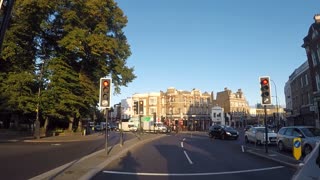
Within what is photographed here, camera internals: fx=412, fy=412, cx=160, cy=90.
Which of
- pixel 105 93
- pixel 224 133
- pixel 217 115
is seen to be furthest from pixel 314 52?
pixel 217 115

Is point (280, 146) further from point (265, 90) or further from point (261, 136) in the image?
point (261, 136)

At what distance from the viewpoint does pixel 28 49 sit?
1980 inches

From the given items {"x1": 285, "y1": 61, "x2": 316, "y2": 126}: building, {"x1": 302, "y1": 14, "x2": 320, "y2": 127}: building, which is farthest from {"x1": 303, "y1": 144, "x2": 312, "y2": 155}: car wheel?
{"x1": 285, "y1": 61, "x2": 316, "y2": 126}: building

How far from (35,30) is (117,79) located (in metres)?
12.9

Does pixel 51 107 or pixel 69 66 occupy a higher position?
pixel 69 66

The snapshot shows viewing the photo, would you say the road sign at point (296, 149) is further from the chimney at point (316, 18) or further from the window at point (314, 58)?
the chimney at point (316, 18)

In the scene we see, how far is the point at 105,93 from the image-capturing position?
2180cm

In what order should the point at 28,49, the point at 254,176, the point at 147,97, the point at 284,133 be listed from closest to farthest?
the point at 254,176, the point at 284,133, the point at 28,49, the point at 147,97

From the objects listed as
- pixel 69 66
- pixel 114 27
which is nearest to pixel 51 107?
pixel 69 66

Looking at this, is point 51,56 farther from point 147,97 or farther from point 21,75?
point 147,97

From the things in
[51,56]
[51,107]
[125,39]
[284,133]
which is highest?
[125,39]

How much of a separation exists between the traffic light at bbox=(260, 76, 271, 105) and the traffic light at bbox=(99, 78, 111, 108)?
8335 mm

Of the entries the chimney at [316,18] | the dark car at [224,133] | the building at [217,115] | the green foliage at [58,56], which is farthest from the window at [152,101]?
the dark car at [224,133]

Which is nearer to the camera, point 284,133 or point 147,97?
point 284,133
